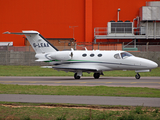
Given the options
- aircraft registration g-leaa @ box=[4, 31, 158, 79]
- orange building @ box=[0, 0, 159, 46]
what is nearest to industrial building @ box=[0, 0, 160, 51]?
orange building @ box=[0, 0, 159, 46]

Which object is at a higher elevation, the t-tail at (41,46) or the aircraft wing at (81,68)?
the t-tail at (41,46)

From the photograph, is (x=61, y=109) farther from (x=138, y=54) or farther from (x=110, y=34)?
(x=110, y=34)

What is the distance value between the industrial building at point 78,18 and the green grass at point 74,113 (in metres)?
41.1

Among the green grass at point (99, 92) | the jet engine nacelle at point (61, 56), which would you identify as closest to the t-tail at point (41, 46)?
the jet engine nacelle at point (61, 56)

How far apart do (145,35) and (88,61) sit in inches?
1043

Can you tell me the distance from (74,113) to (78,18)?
142ft

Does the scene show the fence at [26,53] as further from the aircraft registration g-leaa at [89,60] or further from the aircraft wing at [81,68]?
the aircraft wing at [81,68]

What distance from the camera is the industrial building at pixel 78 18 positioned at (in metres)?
50.8

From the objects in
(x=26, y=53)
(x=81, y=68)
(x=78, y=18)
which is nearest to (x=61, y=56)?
(x=81, y=68)

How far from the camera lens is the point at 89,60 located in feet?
82.3

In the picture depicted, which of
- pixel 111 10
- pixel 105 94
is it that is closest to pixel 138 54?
pixel 111 10

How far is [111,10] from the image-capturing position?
5122 cm

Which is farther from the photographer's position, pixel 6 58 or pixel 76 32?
pixel 76 32

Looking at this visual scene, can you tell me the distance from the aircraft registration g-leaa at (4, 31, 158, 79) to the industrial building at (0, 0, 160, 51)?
25159 mm
